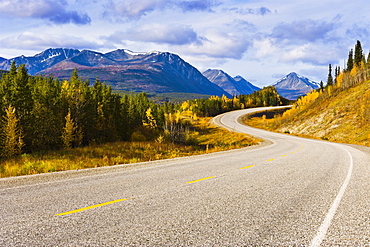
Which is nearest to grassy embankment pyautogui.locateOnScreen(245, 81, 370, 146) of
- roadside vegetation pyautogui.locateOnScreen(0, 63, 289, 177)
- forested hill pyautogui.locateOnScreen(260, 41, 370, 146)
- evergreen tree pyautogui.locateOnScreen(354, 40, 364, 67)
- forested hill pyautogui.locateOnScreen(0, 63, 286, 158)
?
forested hill pyautogui.locateOnScreen(260, 41, 370, 146)

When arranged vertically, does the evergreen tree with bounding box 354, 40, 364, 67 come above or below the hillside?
above

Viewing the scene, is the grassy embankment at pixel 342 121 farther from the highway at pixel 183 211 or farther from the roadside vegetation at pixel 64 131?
the highway at pixel 183 211

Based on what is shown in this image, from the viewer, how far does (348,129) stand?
3781cm

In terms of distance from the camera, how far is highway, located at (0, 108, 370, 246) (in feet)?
12.6

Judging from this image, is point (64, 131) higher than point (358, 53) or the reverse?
the reverse

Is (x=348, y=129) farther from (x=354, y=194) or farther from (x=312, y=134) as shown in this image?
(x=354, y=194)

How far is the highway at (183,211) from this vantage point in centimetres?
385

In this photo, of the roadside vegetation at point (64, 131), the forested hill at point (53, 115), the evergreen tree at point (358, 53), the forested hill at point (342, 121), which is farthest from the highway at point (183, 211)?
the evergreen tree at point (358, 53)

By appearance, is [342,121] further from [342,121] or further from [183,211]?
[183,211]

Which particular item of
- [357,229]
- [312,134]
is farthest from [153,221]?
[312,134]

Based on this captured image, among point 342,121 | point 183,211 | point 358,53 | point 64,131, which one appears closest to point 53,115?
point 64,131

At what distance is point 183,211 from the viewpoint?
5027 mm

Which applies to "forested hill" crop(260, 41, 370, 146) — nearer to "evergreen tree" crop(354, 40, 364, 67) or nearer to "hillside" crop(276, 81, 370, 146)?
"hillside" crop(276, 81, 370, 146)

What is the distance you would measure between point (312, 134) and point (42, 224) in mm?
46507
